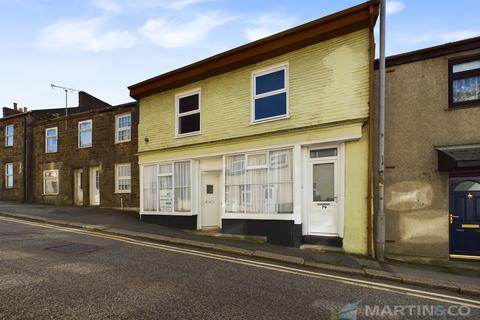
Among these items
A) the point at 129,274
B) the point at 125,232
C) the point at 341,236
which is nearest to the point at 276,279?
the point at 129,274

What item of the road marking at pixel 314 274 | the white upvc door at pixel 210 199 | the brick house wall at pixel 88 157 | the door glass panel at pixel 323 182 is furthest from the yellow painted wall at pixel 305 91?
the brick house wall at pixel 88 157

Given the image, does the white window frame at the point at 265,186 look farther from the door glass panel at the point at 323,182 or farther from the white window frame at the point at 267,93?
the white window frame at the point at 267,93

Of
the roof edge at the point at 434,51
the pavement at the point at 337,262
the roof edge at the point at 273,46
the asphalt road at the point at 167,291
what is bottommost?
the pavement at the point at 337,262

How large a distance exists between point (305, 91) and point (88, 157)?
14550 mm

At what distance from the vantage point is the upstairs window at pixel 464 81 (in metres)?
8.62

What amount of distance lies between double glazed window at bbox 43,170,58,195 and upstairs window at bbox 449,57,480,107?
21504 mm

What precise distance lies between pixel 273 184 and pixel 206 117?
3823mm

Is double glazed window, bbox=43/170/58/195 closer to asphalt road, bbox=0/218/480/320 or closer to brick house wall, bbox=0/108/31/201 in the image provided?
brick house wall, bbox=0/108/31/201

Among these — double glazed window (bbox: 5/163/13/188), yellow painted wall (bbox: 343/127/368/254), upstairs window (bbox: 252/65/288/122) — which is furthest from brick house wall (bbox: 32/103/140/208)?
yellow painted wall (bbox: 343/127/368/254)

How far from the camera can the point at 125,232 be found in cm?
1027

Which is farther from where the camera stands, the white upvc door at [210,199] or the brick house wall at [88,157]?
the brick house wall at [88,157]

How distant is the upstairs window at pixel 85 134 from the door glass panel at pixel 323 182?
14.9 metres

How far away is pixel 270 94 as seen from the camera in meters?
10.5

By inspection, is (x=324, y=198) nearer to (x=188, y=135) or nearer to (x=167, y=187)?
(x=188, y=135)
